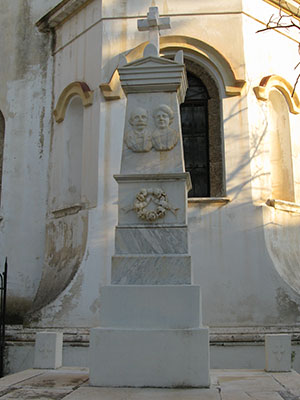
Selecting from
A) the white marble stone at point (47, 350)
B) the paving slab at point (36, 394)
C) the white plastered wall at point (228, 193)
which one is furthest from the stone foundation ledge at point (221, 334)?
the paving slab at point (36, 394)

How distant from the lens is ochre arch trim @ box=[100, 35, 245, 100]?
9977mm

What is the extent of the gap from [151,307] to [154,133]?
1.99 metres

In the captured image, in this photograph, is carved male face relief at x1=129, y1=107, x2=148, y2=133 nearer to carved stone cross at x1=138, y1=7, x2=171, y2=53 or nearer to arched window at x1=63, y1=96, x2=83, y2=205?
carved stone cross at x1=138, y1=7, x2=171, y2=53

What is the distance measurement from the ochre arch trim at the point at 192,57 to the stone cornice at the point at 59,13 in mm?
1844

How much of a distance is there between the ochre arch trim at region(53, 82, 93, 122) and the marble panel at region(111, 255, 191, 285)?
5406 mm

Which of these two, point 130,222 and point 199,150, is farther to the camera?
point 199,150

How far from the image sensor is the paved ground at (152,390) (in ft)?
15.6

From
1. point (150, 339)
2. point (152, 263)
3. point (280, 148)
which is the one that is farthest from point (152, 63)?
point (280, 148)

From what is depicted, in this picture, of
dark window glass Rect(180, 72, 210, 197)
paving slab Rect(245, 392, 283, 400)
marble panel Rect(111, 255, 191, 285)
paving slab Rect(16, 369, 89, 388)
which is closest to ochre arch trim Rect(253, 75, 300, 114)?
dark window glass Rect(180, 72, 210, 197)

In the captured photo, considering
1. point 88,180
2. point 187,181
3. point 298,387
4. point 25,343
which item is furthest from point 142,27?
point 25,343

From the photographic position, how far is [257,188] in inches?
375

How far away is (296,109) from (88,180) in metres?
4.50

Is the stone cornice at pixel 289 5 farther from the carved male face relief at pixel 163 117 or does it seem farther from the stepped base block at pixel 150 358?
the stepped base block at pixel 150 358

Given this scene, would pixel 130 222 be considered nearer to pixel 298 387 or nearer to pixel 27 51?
pixel 298 387
